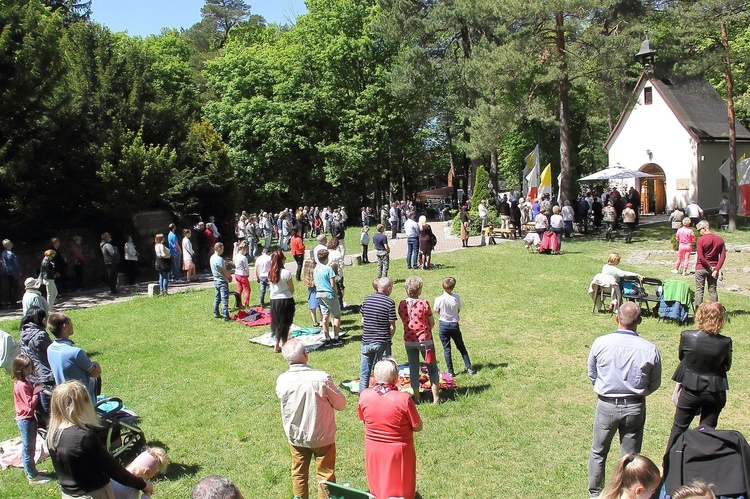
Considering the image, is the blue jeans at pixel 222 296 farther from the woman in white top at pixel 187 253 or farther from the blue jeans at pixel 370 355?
the blue jeans at pixel 370 355

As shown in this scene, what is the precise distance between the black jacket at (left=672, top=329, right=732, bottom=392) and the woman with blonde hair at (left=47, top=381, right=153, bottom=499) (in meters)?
4.80

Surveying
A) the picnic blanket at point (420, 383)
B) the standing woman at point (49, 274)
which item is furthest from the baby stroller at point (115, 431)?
the standing woman at point (49, 274)

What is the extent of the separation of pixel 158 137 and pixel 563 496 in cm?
2183

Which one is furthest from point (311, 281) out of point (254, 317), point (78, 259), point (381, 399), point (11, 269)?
point (78, 259)

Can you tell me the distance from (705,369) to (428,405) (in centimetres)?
344

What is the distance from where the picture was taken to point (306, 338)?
11.6m

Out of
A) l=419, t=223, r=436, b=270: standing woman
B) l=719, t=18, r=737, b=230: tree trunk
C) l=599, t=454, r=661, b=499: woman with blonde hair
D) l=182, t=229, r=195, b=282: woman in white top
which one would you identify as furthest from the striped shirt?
l=719, t=18, r=737, b=230: tree trunk

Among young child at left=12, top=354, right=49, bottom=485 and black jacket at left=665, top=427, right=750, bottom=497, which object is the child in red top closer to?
black jacket at left=665, top=427, right=750, bottom=497

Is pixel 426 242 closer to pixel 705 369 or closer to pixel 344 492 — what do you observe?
pixel 705 369

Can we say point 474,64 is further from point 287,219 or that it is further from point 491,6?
point 287,219

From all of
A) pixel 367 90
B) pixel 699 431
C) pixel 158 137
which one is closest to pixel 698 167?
pixel 367 90

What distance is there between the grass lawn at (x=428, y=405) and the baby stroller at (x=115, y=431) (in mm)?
487

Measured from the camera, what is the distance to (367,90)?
128 ft

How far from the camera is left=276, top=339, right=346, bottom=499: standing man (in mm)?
5301
